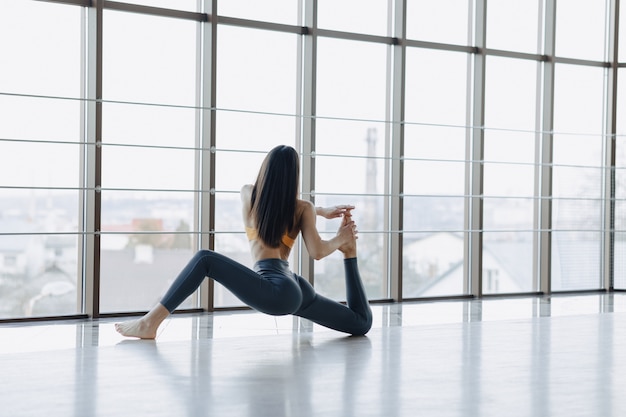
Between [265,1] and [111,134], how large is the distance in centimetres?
126

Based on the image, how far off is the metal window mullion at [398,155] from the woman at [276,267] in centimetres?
175

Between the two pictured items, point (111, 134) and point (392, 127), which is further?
point (392, 127)

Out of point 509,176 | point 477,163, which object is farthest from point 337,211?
point 509,176

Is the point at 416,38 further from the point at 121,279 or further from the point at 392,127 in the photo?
the point at 121,279

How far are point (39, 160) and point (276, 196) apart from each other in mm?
1748

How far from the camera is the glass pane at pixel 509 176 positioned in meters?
5.48

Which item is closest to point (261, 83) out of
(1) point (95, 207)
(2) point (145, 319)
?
(1) point (95, 207)

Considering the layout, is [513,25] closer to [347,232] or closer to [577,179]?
[577,179]

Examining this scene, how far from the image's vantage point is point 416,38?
5.20m

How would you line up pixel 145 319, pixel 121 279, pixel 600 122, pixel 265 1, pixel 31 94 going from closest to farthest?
pixel 145 319 → pixel 31 94 → pixel 121 279 → pixel 265 1 → pixel 600 122

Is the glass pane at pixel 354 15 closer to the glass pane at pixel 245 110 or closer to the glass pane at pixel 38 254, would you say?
the glass pane at pixel 245 110

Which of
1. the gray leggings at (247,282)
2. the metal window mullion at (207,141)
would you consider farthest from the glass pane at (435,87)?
the gray leggings at (247,282)

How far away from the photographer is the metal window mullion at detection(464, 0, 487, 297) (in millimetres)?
5258

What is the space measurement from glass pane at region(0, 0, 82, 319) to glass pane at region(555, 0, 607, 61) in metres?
3.45
